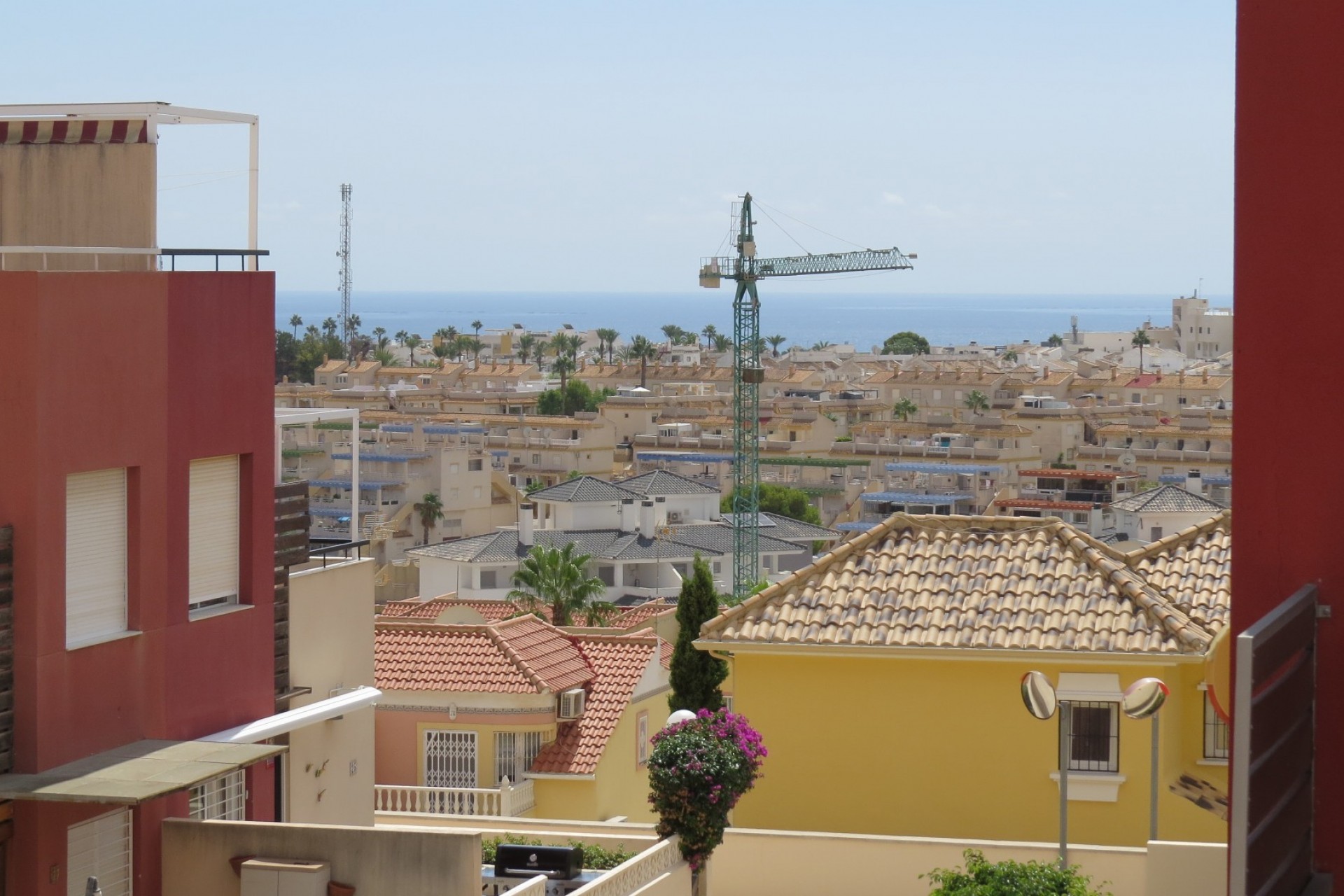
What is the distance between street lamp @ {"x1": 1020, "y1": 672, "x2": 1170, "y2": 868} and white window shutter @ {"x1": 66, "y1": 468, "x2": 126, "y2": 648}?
562cm

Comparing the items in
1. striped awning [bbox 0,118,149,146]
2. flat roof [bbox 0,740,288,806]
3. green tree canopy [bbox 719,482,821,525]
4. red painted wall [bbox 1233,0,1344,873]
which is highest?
striped awning [bbox 0,118,149,146]

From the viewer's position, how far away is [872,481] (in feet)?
384

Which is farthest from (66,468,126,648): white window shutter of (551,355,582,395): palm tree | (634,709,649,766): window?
(551,355,582,395): palm tree

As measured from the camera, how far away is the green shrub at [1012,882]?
1145cm

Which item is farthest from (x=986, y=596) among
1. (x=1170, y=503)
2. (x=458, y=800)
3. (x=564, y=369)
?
(x=564, y=369)

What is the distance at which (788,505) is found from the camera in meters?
115

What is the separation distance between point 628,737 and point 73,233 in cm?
1585

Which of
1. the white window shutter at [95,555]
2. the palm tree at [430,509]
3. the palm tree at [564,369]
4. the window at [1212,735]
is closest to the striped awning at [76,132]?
the white window shutter at [95,555]

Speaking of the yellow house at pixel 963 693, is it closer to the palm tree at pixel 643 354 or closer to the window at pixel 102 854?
the window at pixel 102 854

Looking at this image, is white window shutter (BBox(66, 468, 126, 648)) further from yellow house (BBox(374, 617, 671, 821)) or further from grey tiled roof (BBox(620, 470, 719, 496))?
grey tiled roof (BBox(620, 470, 719, 496))

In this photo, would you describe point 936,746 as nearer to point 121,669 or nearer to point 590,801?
point 121,669

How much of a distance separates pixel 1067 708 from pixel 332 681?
5866mm

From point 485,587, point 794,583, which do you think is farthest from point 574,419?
point 794,583

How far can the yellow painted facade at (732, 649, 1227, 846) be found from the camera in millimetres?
15469
